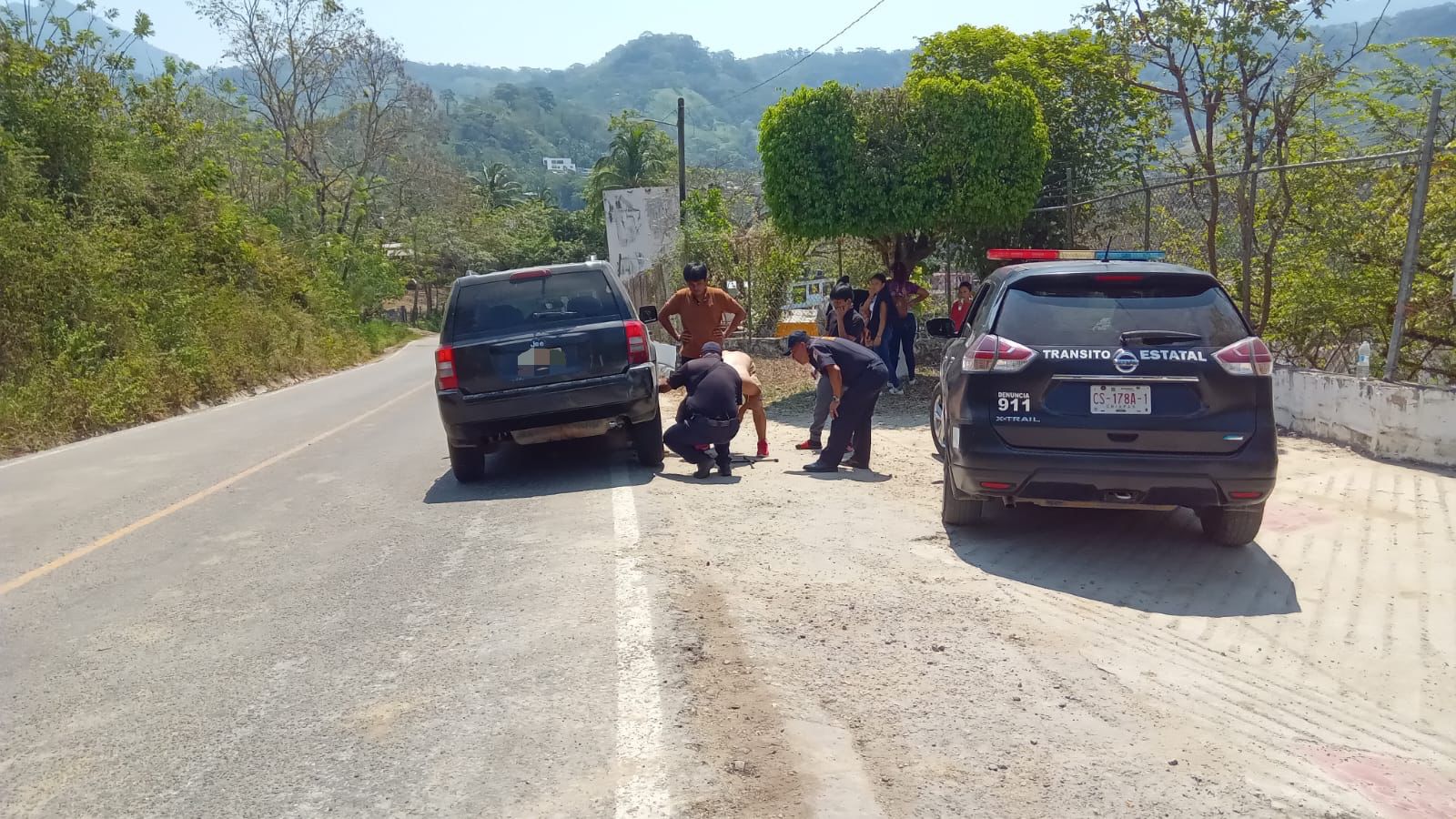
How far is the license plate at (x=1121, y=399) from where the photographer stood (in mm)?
5605

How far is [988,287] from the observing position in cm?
699

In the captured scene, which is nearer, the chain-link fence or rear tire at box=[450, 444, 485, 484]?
rear tire at box=[450, 444, 485, 484]

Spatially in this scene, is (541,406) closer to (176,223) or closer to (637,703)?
(637,703)

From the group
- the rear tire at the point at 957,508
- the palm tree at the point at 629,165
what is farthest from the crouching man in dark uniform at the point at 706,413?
the palm tree at the point at 629,165

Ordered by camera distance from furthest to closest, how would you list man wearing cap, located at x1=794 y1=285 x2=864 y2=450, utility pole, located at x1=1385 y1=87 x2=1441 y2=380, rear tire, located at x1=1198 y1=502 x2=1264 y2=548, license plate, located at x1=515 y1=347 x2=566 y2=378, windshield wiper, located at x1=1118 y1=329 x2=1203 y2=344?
man wearing cap, located at x1=794 y1=285 x2=864 y2=450 < license plate, located at x1=515 y1=347 x2=566 y2=378 < utility pole, located at x1=1385 y1=87 x2=1441 y2=380 < rear tire, located at x1=1198 y1=502 x2=1264 y2=548 < windshield wiper, located at x1=1118 y1=329 x2=1203 y2=344

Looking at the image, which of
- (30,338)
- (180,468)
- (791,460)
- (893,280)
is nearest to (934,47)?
(893,280)

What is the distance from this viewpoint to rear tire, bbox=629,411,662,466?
8.45m

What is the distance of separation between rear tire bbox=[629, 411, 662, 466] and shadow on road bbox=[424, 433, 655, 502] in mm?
103

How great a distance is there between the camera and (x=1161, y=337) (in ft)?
18.6

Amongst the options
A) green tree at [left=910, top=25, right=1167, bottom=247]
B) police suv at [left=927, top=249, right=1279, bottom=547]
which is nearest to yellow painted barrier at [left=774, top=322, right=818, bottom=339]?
green tree at [left=910, top=25, right=1167, bottom=247]

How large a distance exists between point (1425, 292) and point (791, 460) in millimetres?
6766

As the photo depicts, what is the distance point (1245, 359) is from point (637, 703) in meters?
3.76

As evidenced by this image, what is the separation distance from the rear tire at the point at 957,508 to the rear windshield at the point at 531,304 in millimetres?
3220

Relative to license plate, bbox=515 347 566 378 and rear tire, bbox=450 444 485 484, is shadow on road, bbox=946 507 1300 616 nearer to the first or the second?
license plate, bbox=515 347 566 378
